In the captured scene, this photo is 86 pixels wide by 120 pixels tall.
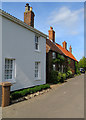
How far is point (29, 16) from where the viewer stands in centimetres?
1244

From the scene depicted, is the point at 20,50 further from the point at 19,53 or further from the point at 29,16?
the point at 29,16

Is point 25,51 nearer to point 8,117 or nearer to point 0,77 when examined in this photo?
point 0,77

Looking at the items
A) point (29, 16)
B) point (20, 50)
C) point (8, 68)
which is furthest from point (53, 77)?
point (29, 16)

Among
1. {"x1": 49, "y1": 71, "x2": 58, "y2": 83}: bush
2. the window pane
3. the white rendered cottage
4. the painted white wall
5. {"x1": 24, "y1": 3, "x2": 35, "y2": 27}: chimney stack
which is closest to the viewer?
the white rendered cottage

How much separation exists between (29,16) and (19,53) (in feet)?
19.2

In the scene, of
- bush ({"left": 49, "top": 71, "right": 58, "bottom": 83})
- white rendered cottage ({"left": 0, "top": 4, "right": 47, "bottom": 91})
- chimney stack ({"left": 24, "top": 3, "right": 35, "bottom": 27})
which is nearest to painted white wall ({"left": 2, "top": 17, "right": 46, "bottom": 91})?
white rendered cottage ({"left": 0, "top": 4, "right": 47, "bottom": 91})

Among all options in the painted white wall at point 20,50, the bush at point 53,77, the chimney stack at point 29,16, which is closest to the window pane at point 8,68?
the painted white wall at point 20,50

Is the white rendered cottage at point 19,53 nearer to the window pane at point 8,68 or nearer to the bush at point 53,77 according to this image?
the window pane at point 8,68

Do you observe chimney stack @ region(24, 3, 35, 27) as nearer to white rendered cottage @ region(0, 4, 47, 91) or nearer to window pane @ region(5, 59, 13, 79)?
white rendered cottage @ region(0, 4, 47, 91)

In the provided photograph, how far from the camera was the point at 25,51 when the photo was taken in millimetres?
9555

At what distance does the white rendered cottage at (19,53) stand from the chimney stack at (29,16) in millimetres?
2094

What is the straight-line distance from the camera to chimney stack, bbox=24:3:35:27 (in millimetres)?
12375

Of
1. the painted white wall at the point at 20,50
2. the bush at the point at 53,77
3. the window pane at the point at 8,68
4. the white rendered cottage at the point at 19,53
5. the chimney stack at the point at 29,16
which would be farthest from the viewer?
the bush at the point at 53,77

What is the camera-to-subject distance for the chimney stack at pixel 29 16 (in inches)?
487
